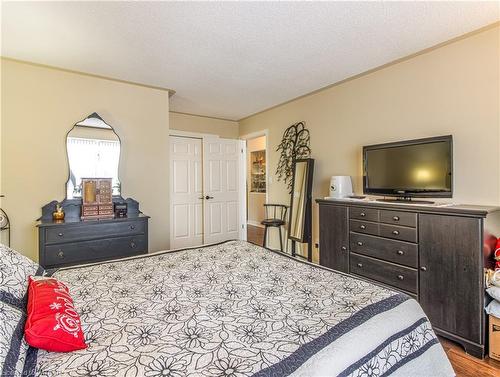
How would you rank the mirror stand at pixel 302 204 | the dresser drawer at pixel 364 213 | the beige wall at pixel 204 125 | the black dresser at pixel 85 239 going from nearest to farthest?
the black dresser at pixel 85 239, the dresser drawer at pixel 364 213, the mirror stand at pixel 302 204, the beige wall at pixel 204 125

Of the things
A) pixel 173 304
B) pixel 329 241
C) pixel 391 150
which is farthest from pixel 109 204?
pixel 391 150

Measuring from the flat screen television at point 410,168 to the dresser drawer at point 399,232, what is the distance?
43 cm

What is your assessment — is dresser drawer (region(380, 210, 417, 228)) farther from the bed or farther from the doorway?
the doorway

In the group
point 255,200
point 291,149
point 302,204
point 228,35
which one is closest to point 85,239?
point 228,35

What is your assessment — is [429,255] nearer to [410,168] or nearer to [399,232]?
[399,232]

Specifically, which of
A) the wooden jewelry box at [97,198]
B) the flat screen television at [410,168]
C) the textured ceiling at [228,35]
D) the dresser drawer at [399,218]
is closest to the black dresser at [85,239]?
the wooden jewelry box at [97,198]

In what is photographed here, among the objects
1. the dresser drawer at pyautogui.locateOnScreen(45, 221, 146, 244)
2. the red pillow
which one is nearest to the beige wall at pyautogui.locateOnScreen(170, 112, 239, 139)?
the dresser drawer at pyautogui.locateOnScreen(45, 221, 146, 244)

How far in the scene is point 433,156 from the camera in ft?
8.09

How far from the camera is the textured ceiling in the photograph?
6.34ft

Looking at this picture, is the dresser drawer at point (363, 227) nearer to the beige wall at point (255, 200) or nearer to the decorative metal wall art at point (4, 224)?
the decorative metal wall art at point (4, 224)

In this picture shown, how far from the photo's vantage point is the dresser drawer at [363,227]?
8.63ft

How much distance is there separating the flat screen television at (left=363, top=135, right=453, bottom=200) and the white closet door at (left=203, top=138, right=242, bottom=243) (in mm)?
2749

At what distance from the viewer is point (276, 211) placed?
470cm

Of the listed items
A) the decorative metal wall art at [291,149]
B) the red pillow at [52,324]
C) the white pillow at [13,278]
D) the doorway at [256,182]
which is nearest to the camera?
the red pillow at [52,324]
